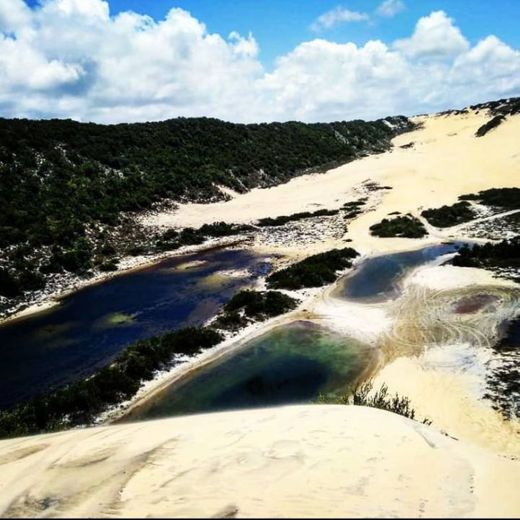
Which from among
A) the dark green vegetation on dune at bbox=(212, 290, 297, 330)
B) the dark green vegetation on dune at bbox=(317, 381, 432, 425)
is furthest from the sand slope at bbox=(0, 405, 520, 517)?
the dark green vegetation on dune at bbox=(212, 290, 297, 330)

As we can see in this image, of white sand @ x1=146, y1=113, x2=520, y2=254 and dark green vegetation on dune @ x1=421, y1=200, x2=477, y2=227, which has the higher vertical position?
white sand @ x1=146, y1=113, x2=520, y2=254

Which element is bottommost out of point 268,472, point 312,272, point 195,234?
point 312,272

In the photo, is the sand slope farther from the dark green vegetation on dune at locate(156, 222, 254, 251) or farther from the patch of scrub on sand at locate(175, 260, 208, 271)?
the dark green vegetation on dune at locate(156, 222, 254, 251)

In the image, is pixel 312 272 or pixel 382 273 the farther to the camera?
pixel 382 273

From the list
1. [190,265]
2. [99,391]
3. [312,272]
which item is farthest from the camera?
[190,265]

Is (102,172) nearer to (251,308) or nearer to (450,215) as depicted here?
(450,215)

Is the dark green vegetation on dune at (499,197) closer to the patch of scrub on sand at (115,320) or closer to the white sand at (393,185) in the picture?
the white sand at (393,185)

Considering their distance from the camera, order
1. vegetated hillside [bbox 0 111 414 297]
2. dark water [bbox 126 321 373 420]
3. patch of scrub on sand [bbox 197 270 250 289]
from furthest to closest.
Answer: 1. vegetated hillside [bbox 0 111 414 297]
2. patch of scrub on sand [bbox 197 270 250 289]
3. dark water [bbox 126 321 373 420]

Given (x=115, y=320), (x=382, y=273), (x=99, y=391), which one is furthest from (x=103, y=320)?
(x=382, y=273)
